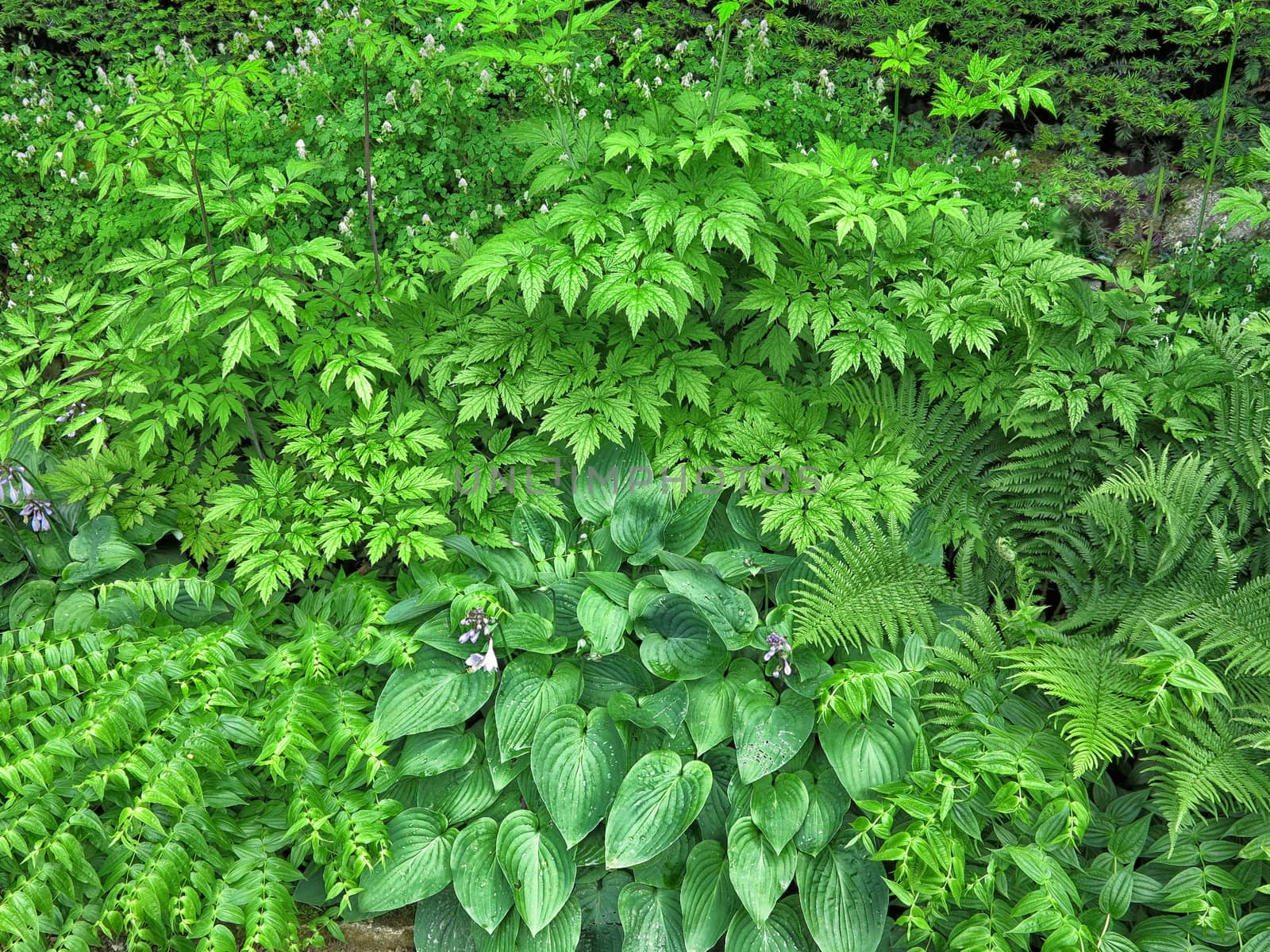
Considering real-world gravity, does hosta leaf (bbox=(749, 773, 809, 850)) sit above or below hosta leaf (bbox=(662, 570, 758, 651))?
below

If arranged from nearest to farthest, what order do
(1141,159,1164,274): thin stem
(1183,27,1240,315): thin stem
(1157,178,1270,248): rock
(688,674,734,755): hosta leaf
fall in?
(688,674,734,755): hosta leaf → (1183,27,1240,315): thin stem → (1141,159,1164,274): thin stem → (1157,178,1270,248): rock

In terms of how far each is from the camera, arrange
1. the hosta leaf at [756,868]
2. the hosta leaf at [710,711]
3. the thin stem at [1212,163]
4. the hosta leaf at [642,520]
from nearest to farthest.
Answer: the hosta leaf at [756,868]
the hosta leaf at [710,711]
the thin stem at [1212,163]
the hosta leaf at [642,520]

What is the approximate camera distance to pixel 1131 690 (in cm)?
250

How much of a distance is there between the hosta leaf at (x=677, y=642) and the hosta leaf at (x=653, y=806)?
271 mm

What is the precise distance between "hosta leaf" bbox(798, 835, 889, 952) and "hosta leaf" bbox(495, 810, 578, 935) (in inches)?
27.4

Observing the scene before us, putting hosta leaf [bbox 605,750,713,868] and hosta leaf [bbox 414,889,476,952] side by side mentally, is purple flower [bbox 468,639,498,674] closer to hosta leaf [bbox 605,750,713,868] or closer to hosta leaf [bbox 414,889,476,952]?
hosta leaf [bbox 605,750,713,868]

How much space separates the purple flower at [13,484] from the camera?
3.03 metres

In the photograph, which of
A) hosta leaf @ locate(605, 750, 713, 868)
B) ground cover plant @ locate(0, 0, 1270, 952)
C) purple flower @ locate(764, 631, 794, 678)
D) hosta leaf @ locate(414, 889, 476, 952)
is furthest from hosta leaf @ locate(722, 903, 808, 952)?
hosta leaf @ locate(414, 889, 476, 952)

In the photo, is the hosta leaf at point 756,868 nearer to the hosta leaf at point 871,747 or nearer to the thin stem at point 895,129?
the hosta leaf at point 871,747

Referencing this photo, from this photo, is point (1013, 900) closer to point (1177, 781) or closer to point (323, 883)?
point (1177, 781)

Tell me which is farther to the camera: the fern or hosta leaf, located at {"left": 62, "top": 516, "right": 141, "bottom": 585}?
hosta leaf, located at {"left": 62, "top": 516, "right": 141, "bottom": 585}

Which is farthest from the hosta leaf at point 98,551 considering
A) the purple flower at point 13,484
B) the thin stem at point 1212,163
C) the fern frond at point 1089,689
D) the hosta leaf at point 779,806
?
the thin stem at point 1212,163

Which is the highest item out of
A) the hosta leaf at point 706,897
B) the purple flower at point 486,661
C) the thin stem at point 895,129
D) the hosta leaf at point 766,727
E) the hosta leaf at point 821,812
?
the thin stem at point 895,129

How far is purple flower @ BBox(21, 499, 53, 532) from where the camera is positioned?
3.07m
